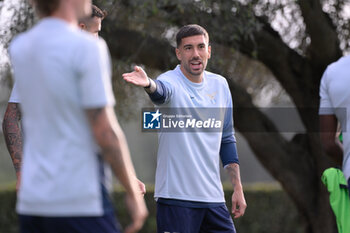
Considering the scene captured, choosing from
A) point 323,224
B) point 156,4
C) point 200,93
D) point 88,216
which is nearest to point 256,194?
point 323,224

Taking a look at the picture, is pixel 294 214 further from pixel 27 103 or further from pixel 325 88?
pixel 27 103

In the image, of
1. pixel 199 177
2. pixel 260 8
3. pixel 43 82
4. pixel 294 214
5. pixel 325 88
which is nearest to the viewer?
pixel 43 82

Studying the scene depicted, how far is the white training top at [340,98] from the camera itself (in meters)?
3.41

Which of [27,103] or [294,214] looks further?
[294,214]

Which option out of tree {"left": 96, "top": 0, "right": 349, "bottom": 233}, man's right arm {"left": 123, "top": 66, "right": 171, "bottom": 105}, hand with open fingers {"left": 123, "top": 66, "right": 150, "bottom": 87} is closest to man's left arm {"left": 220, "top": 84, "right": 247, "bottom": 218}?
man's right arm {"left": 123, "top": 66, "right": 171, "bottom": 105}

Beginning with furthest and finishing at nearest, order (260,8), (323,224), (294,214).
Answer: (294,214)
(323,224)
(260,8)

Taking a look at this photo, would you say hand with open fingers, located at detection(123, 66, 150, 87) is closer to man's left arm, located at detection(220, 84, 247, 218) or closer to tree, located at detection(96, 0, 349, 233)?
man's left arm, located at detection(220, 84, 247, 218)

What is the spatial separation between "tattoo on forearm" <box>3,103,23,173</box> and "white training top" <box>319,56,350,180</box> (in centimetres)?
199

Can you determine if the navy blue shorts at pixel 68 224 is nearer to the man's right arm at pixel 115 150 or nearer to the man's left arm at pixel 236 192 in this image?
the man's right arm at pixel 115 150

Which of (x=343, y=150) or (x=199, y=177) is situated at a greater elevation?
(x=343, y=150)

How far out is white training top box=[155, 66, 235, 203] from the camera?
462 centimetres

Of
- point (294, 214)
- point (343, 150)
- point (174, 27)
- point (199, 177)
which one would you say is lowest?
point (294, 214)

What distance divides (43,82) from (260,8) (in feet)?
22.0

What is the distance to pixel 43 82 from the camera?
247 centimetres
